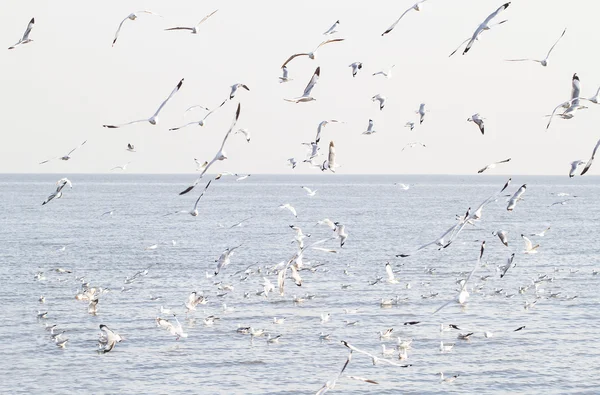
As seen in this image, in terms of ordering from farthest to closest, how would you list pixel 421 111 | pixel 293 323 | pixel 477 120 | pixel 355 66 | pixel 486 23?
pixel 293 323, pixel 421 111, pixel 355 66, pixel 477 120, pixel 486 23

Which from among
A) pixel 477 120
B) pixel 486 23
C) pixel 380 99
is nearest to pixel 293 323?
pixel 380 99

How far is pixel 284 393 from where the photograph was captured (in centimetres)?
3002

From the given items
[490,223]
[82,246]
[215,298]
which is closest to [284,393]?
[215,298]

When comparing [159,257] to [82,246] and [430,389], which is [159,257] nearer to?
[82,246]

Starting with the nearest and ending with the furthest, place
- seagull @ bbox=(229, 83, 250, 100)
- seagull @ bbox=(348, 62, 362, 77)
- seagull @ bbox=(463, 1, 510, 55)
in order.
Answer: seagull @ bbox=(463, 1, 510, 55)
seagull @ bbox=(229, 83, 250, 100)
seagull @ bbox=(348, 62, 362, 77)

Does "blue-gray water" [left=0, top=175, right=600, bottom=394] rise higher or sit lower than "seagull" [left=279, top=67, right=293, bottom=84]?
lower

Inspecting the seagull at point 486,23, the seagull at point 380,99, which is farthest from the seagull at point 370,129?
the seagull at point 486,23

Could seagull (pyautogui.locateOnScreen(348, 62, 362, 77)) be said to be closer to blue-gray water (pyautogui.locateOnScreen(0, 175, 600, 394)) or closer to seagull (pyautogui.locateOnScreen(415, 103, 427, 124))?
seagull (pyautogui.locateOnScreen(415, 103, 427, 124))

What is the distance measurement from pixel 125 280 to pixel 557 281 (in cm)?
2631

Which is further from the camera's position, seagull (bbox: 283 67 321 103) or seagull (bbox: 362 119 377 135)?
seagull (bbox: 362 119 377 135)

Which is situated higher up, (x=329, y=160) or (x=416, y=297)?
(x=329, y=160)

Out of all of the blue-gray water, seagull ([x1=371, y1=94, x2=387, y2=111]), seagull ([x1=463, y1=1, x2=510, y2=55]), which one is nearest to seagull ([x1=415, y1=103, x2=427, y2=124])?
seagull ([x1=371, y1=94, x2=387, y2=111])

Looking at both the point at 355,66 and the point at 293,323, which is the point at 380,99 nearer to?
the point at 355,66

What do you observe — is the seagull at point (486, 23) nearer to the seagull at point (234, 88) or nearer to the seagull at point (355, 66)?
the seagull at point (234, 88)
